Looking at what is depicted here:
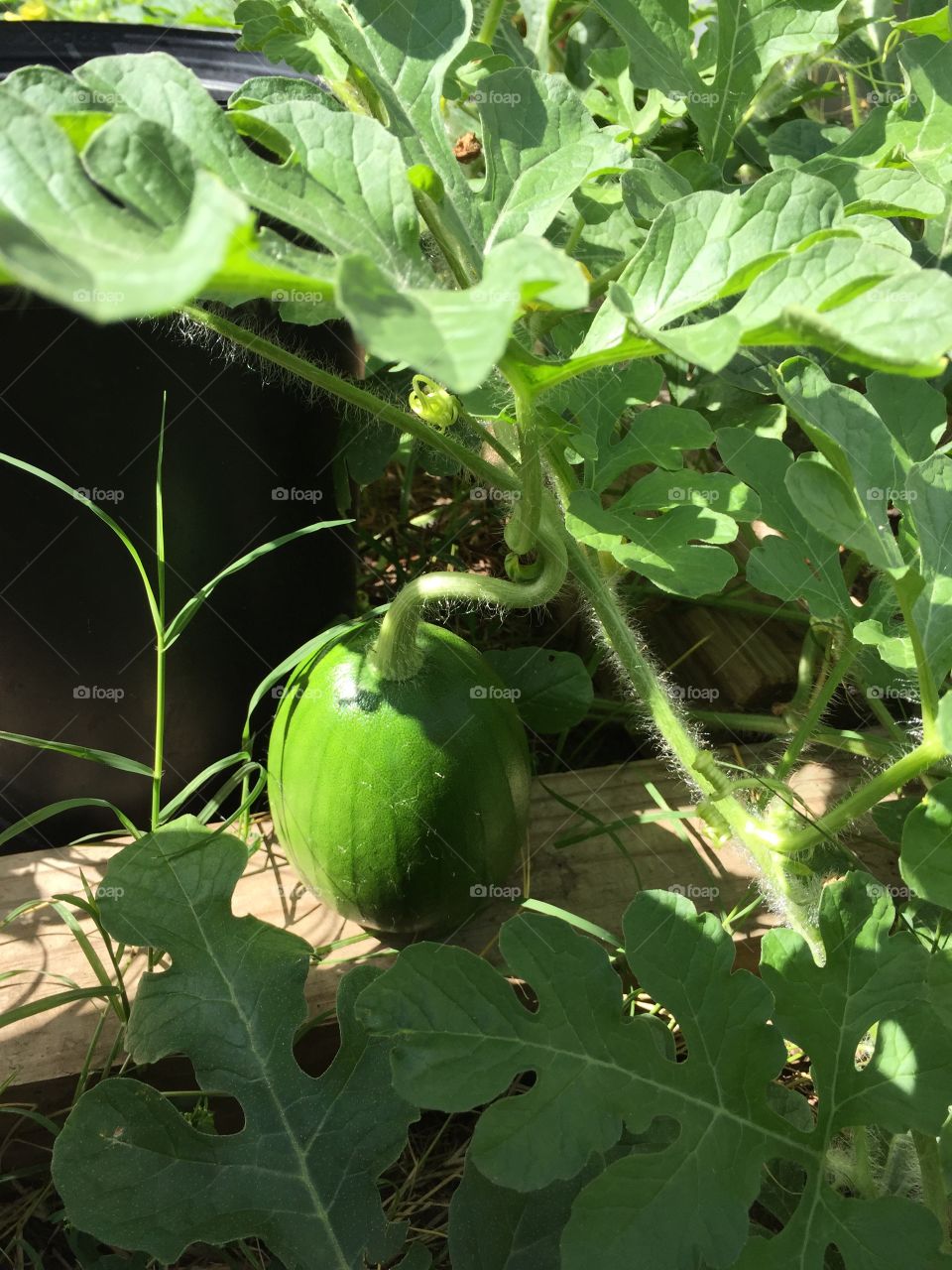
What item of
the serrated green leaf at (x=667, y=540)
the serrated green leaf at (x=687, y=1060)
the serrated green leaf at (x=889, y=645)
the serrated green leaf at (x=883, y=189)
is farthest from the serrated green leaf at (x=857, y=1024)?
the serrated green leaf at (x=883, y=189)

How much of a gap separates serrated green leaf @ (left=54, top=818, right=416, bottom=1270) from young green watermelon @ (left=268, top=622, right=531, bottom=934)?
0.13 meters

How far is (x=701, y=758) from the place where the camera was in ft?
3.76

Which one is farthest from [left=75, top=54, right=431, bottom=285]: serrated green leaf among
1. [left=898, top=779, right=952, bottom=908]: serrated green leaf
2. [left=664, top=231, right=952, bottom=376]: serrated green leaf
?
[left=898, top=779, right=952, bottom=908]: serrated green leaf

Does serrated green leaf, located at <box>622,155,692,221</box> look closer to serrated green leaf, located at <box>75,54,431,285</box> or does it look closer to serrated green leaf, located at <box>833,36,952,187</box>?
serrated green leaf, located at <box>833,36,952,187</box>

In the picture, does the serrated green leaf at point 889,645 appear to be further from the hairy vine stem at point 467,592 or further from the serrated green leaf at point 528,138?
the serrated green leaf at point 528,138

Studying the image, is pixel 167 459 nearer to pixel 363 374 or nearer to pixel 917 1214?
pixel 363 374

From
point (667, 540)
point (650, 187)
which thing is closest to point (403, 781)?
point (667, 540)

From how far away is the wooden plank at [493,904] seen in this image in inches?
53.6

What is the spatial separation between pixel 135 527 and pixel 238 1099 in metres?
0.74

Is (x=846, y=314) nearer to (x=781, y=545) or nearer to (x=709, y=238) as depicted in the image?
(x=709, y=238)

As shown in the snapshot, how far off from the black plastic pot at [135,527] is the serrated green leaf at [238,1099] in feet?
1.36

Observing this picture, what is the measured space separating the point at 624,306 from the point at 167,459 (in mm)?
882

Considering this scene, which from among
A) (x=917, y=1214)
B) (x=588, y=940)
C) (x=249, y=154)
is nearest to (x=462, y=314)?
(x=249, y=154)

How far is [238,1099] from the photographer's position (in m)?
1.11
